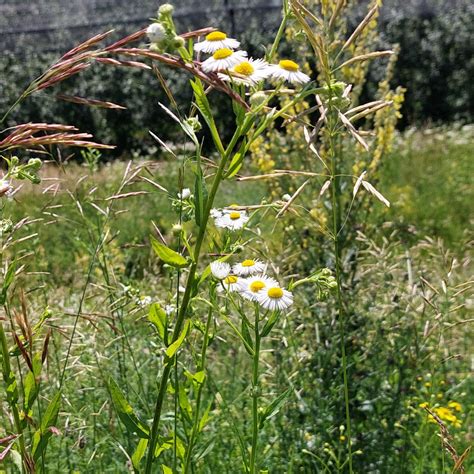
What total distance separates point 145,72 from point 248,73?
9012 mm

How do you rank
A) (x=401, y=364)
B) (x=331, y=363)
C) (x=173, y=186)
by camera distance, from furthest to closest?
(x=173, y=186) → (x=401, y=364) → (x=331, y=363)

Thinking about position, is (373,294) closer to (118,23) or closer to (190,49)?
(190,49)

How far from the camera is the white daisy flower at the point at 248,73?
47.5 inches

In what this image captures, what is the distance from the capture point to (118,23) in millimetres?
11570

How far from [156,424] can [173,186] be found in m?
5.56

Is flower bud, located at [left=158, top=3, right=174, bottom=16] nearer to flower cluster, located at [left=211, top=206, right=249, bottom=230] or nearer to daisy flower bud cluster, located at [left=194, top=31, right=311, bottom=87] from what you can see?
daisy flower bud cluster, located at [left=194, top=31, right=311, bottom=87]

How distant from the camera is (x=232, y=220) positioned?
155 cm

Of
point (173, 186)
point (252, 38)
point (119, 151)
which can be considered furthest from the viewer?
point (252, 38)

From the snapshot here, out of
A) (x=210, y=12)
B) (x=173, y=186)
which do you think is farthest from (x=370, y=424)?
(x=210, y=12)

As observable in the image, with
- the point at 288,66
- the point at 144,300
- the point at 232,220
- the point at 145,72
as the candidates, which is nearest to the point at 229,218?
the point at 232,220

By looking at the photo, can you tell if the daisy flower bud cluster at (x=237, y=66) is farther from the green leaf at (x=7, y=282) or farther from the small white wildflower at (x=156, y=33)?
the green leaf at (x=7, y=282)

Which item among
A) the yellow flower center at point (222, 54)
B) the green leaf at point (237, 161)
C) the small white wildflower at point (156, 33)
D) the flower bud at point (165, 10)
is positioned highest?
the flower bud at point (165, 10)

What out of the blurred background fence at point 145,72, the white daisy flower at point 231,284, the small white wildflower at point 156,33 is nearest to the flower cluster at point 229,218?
the white daisy flower at point 231,284

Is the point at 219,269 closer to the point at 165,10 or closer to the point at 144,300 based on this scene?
the point at 165,10
